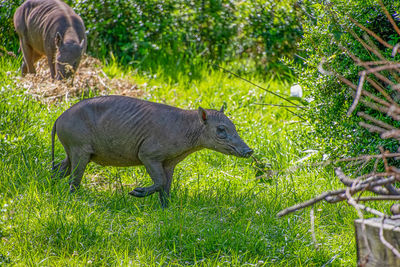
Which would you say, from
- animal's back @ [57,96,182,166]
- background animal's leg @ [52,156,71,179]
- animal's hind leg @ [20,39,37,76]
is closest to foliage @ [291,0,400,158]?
animal's back @ [57,96,182,166]

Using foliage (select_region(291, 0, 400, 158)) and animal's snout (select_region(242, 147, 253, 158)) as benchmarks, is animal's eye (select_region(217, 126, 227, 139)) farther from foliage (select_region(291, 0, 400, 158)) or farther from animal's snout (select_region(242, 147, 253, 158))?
foliage (select_region(291, 0, 400, 158))

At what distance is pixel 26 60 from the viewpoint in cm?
892

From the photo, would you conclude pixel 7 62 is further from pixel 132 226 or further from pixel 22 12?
pixel 132 226

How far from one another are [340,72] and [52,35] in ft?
14.6

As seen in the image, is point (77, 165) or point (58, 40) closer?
point (77, 165)

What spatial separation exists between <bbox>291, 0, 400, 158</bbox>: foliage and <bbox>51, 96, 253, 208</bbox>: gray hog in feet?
4.72

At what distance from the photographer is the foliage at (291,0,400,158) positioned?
240 inches

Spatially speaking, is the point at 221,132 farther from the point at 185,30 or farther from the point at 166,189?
the point at 185,30

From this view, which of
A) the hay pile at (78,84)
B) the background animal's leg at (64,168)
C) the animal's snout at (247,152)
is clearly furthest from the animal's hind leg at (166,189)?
the hay pile at (78,84)

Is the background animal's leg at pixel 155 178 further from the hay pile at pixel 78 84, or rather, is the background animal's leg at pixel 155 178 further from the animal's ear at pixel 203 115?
the hay pile at pixel 78 84

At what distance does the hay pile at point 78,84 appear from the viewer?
7996mm

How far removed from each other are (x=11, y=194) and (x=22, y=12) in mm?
4543

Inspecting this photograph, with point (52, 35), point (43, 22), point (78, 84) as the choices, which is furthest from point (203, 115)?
point (43, 22)

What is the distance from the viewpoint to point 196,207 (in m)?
5.38
